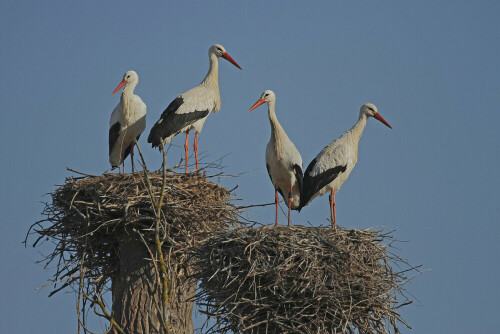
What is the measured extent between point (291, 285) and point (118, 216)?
2.41m

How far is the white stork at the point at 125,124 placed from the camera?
11508 millimetres

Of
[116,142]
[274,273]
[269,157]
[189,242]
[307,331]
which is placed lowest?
[307,331]

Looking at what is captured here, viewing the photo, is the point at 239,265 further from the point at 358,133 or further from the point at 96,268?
the point at 358,133

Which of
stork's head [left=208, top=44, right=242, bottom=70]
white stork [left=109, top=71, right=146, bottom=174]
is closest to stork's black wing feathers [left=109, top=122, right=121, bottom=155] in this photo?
white stork [left=109, top=71, right=146, bottom=174]

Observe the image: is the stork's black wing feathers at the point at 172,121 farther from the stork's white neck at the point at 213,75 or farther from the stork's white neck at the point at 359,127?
the stork's white neck at the point at 359,127

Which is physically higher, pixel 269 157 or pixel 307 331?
pixel 269 157

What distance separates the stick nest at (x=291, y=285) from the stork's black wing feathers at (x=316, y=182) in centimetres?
208

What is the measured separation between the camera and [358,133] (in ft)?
34.9

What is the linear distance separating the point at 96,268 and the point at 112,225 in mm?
608

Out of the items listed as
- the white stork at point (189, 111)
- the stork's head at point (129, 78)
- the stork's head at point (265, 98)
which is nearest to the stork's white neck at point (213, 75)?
the white stork at point (189, 111)

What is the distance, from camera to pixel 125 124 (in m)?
11.5

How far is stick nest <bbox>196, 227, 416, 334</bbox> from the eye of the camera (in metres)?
7.39

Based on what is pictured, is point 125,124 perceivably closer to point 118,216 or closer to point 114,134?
point 114,134

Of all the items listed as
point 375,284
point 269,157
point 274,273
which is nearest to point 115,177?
point 269,157
